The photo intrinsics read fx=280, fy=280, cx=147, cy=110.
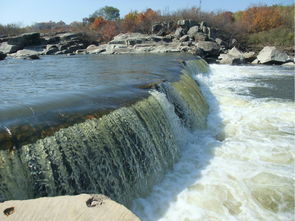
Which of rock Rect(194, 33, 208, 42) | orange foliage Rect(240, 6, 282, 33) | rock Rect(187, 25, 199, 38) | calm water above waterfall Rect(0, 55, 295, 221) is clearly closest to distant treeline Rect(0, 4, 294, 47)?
orange foliage Rect(240, 6, 282, 33)

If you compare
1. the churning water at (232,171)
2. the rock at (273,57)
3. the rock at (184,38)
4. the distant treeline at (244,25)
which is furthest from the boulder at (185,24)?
the churning water at (232,171)

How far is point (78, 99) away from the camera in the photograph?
5590mm

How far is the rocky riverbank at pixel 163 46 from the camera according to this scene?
24500 millimetres

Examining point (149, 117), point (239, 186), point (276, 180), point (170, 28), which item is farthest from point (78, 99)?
point (170, 28)

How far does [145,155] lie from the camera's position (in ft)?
16.3

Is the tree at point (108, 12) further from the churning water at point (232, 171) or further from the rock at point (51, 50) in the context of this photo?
the churning water at point (232, 171)

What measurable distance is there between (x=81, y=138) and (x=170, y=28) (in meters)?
34.7

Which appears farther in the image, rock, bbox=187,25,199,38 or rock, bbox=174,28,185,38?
rock, bbox=174,28,185,38

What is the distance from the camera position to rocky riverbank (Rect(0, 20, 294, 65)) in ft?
80.4

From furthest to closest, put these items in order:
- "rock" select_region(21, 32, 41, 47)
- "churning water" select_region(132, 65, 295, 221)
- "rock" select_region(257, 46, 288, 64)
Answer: "rock" select_region(21, 32, 41, 47) < "rock" select_region(257, 46, 288, 64) < "churning water" select_region(132, 65, 295, 221)

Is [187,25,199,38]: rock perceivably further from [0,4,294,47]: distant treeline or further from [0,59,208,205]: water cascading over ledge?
[0,59,208,205]: water cascading over ledge

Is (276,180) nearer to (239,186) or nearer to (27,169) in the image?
(239,186)

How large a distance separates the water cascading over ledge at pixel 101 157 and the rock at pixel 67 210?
3.79ft

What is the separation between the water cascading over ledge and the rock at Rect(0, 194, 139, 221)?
1157 millimetres
